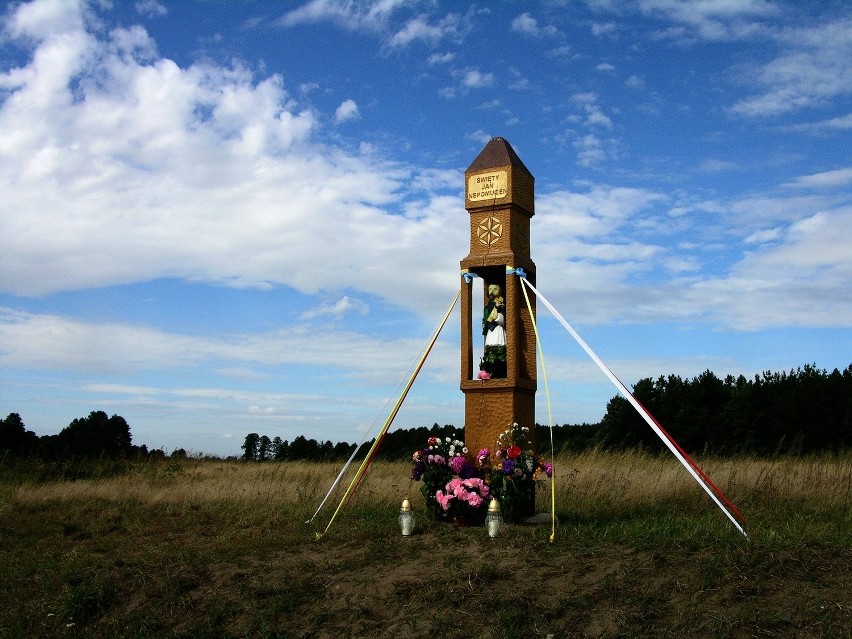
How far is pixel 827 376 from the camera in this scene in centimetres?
2780

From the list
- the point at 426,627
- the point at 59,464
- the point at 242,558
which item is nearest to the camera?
the point at 426,627

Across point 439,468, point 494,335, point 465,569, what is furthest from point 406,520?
point 494,335

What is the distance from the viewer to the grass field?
5469 millimetres

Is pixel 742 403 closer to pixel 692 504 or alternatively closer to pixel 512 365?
pixel 692 504

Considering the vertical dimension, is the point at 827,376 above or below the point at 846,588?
above

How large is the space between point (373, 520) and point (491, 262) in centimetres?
327

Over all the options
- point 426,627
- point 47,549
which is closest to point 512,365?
point 426,627

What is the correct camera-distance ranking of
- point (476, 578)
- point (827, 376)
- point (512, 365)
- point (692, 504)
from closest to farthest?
point (476, 578), point (512, 365), point (692, 504), point (827, 376)

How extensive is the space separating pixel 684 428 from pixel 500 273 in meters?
23.7

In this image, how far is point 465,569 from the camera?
20.8 ft

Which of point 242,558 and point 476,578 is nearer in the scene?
point 476,578

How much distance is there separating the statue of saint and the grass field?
1783 mm

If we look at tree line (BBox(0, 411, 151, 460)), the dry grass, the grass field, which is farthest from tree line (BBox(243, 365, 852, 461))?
the grass field

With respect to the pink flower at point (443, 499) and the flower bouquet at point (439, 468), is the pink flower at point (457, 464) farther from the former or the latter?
the pink flower at point (443, 499)
